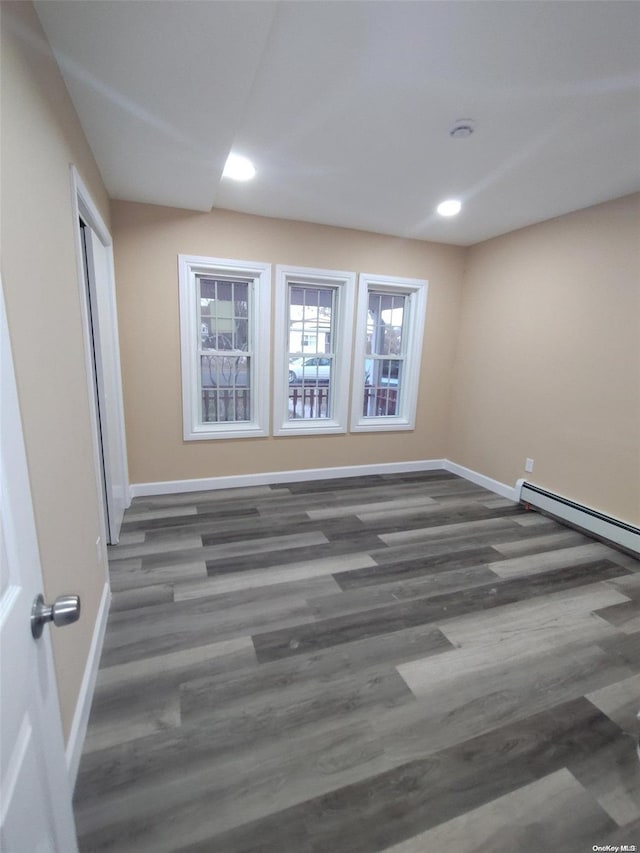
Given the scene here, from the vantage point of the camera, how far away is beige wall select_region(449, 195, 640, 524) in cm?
264

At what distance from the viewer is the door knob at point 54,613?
64 cm

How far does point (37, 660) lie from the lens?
66 centimetres

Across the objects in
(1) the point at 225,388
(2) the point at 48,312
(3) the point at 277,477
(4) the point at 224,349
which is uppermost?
(2) the point at 48,312

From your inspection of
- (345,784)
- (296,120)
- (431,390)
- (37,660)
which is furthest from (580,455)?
(37,660)

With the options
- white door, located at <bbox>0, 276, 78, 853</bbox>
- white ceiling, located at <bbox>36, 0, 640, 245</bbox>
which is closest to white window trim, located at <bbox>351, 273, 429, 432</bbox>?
white ceiling, located at <bbox>36, 0, 640, 245</bbox>

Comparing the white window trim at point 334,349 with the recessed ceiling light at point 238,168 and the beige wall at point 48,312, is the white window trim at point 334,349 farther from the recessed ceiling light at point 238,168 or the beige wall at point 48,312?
the beige wall at point 48,312

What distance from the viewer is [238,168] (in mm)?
2367

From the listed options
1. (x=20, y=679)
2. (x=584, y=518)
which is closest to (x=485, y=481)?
(x=584, y=518)

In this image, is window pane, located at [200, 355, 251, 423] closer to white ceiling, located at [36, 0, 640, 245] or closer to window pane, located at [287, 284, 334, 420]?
window pane, located at [287, 284, 334, 420]

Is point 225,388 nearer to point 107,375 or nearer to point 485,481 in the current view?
point 107,375

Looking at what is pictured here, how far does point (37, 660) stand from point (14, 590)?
0.17 m

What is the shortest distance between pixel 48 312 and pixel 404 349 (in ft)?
11.3

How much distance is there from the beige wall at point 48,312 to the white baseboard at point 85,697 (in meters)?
0.06

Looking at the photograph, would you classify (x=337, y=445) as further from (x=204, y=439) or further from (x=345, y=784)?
(x=345, y=784)
